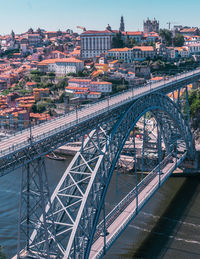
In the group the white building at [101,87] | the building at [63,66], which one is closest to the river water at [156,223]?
the white building at [101,87]

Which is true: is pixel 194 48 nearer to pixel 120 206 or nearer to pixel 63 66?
pixel 63 66

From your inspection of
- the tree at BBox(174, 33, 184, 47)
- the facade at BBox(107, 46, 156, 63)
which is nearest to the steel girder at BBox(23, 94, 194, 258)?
the facade at BBox(107, 46, 156, 63)

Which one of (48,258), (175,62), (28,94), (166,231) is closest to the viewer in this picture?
(48,258)

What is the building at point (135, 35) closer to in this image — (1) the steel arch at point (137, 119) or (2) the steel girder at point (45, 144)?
(1) the steel arch at point (137, 119)

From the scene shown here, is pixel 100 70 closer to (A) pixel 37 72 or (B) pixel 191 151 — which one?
(A) pixel 37 72

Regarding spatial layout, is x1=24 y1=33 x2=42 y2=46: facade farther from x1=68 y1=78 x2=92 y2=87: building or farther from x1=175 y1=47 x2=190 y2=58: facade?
x1=68 y1=78 x2=92 y2=87: building

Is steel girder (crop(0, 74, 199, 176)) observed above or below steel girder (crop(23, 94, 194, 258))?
above

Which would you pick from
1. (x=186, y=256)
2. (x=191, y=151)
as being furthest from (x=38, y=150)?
(x=191, y=151)
